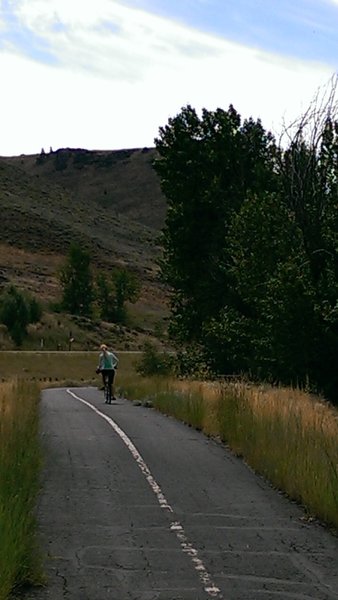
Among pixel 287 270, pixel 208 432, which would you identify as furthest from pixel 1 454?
pixel 287 270

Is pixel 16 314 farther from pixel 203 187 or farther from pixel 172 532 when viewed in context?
pixel 172 532

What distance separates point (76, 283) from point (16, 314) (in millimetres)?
13571

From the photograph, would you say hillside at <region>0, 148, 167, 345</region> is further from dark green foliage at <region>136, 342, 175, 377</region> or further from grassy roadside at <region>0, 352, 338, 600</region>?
grassy roadside at <region>0, 352, 338, 600</region>

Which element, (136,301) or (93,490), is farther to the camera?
(136,301)

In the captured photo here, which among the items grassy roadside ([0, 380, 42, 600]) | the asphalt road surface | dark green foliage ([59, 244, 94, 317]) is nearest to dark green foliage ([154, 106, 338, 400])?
the asphalt road surface

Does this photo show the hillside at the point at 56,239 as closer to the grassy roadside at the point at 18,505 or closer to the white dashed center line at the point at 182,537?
the white dashed center line at the point at 182,537

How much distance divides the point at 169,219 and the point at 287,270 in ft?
43.6

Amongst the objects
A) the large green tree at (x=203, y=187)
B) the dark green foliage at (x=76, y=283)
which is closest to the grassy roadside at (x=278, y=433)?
the large green tree at (x=203, y=187)

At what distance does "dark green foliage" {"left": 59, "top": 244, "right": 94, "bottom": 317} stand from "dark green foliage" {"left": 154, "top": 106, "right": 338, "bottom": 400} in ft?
140

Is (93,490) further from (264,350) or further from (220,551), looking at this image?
(264,350)

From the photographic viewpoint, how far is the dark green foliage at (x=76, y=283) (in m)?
86.5

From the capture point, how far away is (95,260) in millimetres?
105188

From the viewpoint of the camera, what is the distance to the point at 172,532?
386 inches

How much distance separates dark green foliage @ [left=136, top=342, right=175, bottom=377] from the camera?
142 ft
